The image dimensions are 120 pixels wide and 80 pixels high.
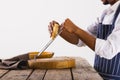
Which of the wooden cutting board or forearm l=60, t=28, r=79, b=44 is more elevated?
forearm l=60, t=28, r=79, b=44

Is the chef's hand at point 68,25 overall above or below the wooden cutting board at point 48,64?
above

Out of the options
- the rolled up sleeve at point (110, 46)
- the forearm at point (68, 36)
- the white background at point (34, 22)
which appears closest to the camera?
the rolled up sleeve at point (110, 46)

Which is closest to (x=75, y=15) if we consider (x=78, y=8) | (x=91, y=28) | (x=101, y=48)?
(x=78, y=8)

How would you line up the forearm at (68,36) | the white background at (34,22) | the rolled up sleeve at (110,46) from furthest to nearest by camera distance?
the white background at (34,22) → the forearm at (68,36) → the rolled up sleeve at (110,46)

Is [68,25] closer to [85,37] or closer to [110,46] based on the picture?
[85,37]

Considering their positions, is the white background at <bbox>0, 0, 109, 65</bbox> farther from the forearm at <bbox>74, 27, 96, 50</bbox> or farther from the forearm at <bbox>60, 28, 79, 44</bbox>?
the forearm at <bbox>74, 27, 96, 50</bbox>

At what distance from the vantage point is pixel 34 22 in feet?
13.1

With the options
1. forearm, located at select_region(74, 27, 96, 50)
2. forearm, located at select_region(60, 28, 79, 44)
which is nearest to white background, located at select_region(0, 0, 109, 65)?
forearm, located at select_region(60, 28, 79, 44)

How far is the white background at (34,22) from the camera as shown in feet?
13.0

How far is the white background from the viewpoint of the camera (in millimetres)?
3949

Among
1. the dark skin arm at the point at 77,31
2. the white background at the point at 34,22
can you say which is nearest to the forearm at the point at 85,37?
the dark skin arm at the point at 77,31

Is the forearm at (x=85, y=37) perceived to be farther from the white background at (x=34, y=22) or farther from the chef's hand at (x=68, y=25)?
the white background at (x=34, y=22)

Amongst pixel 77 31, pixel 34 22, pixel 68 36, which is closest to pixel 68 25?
pixel 77 31

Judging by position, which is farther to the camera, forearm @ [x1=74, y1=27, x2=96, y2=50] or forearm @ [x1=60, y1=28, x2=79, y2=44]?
forearm @ [x1=60, y1=28, x2=79, y2=44]
